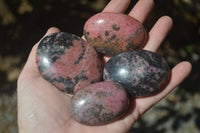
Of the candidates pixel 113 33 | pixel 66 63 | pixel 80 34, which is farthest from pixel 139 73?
pixel 80 34

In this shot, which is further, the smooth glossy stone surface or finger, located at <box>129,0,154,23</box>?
finger, located at <box>129,0,154,23</box>

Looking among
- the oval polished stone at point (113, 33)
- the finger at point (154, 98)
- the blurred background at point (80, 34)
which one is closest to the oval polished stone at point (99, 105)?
the finger at point (154, 98)

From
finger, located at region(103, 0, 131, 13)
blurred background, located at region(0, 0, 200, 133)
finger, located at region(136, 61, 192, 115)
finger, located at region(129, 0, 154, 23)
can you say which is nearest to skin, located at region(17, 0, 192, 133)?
finger, located at region(136, 61, 192, 115)

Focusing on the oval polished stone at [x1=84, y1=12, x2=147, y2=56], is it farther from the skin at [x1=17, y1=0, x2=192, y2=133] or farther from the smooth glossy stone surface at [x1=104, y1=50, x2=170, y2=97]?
the skin at [x1=17, y1=0, x2=192, y2=133]

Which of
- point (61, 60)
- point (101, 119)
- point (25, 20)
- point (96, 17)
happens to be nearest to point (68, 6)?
point (25, 20)

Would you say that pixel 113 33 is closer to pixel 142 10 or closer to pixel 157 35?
pixel 157 35
